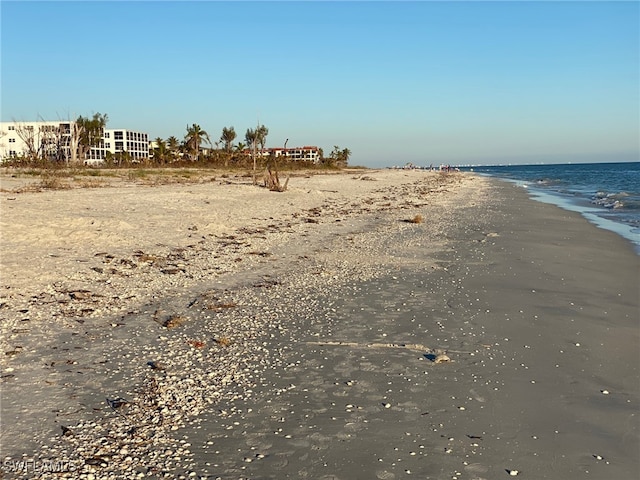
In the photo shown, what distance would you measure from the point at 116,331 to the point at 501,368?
4097 mm

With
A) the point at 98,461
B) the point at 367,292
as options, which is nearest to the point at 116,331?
the point at 98,461

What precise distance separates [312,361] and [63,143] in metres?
74.4

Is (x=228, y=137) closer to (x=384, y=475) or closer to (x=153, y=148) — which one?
(x=153, y=148)

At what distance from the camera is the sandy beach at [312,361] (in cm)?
346

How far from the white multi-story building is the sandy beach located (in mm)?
58721

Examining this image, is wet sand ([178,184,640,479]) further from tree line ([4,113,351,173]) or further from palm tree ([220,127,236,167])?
palm tree ([220,127,236,167])

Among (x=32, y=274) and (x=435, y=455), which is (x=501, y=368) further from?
(x=32, y=274)

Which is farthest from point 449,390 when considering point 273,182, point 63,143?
point 63,143

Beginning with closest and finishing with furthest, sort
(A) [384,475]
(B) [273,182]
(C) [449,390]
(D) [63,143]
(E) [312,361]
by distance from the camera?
(A) [384,475] < (C) [449,390] < (E) [312,361] < (B) [273,182] < (D) [63,143]

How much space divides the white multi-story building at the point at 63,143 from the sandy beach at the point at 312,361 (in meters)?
58.7

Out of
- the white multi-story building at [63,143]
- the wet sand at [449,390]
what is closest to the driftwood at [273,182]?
the wet sand at [449,390]

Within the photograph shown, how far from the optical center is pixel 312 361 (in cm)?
509

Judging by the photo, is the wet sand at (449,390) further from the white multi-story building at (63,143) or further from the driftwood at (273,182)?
the white multi-story building at (63,143)

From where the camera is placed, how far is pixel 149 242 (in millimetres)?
11305
